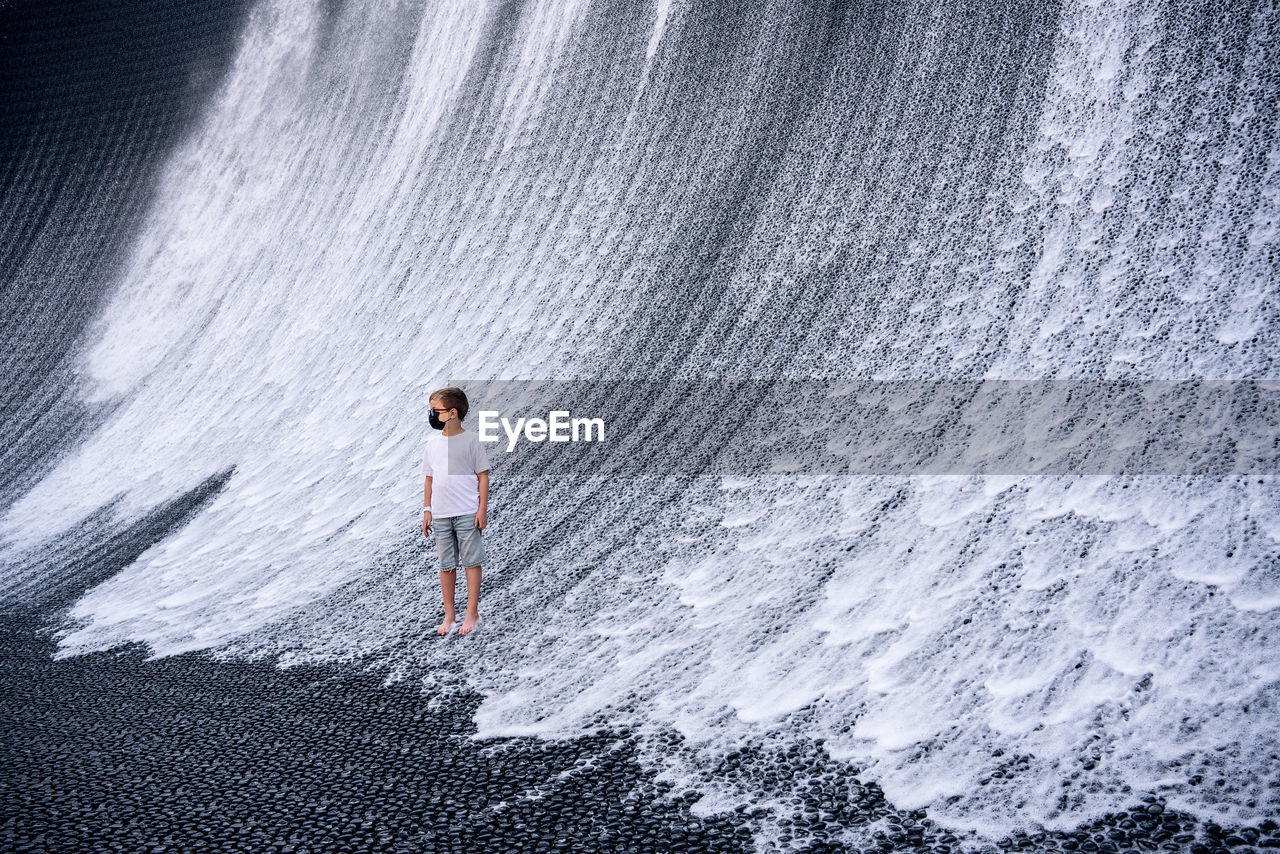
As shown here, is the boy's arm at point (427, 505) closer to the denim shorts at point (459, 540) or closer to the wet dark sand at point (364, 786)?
the denim shorts at point (459, 540)

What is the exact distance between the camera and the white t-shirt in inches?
104

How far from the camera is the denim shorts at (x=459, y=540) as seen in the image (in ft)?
8.71

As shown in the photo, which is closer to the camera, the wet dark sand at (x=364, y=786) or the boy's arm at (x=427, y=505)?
the wet dark sand at (x=364, y=786)

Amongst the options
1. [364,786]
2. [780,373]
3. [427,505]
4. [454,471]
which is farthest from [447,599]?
[780,373]

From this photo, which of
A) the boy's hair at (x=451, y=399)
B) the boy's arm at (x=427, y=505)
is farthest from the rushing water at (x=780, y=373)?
the boy's hair at (x=451, y=399)

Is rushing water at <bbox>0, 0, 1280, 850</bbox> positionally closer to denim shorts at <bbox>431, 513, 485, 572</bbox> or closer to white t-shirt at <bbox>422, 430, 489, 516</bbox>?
denim shorts at <bbox>431, 513, 485, 572</bbox>

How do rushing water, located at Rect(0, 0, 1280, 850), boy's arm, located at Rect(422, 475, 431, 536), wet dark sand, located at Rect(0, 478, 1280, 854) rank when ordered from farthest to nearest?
boy's arm, located at Rect(422, 475, 431, 536)
rushing water, located at Rect(0, 0, 1280, 850)
wet dark sand, located at Rect(0, 478, 1280, 854)

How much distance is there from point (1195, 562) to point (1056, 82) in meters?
2.06

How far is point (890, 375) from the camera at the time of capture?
2811 mm

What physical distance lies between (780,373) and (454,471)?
1.28 metres

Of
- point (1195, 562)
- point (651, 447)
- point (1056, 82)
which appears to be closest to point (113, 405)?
point (651, 447)

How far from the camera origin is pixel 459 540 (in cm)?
268

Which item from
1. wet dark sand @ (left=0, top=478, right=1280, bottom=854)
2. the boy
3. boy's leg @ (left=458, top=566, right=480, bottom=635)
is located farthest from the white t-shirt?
wet dark sand @ (left=0, top=478, right=1280, bottom=854)

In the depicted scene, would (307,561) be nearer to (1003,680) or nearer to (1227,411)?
(1003,680)
